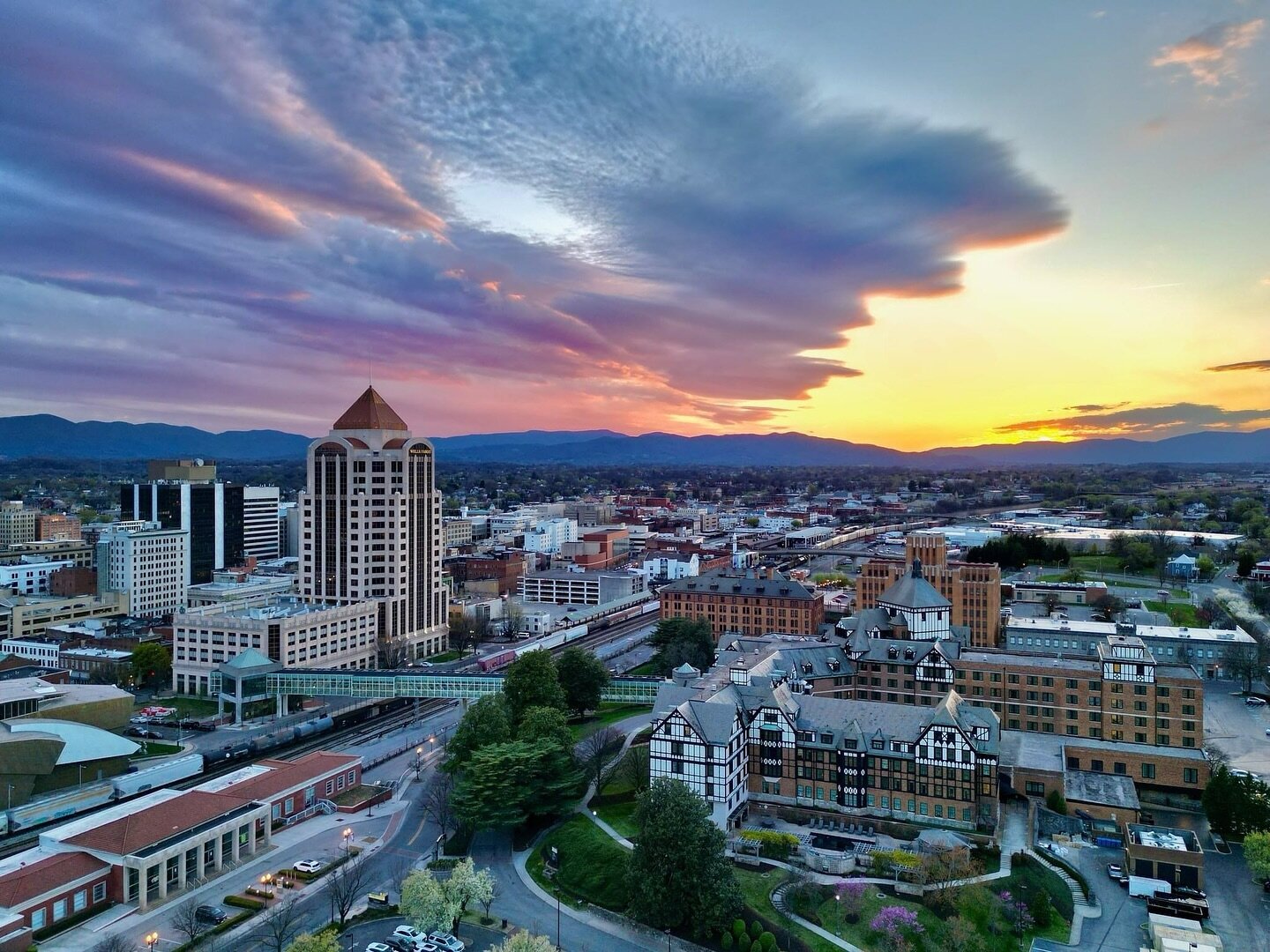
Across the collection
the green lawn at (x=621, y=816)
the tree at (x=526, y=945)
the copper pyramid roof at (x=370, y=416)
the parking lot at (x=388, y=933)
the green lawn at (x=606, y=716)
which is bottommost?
the parking lot at (x=388, y=933)

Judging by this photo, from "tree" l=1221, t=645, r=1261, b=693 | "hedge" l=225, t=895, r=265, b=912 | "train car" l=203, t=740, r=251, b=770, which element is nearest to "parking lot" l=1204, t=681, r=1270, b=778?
"tree" l=1221, t=645, r=1261, b=693

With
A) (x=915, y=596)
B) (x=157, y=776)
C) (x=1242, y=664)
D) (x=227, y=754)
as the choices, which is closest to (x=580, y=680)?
(x=227, y=754)

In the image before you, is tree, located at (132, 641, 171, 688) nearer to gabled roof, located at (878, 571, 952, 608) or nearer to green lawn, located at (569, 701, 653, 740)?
green lawn, located at (569, 701, 653, 740)

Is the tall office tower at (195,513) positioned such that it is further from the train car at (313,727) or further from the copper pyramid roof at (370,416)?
the train car at (313,727)

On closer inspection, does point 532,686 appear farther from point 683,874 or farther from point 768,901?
point 768,901

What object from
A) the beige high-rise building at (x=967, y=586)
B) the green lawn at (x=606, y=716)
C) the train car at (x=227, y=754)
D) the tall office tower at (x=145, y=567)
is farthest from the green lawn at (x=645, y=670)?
the tall office tower at (x=145, y=567)

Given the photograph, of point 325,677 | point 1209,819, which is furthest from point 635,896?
point 325,677
